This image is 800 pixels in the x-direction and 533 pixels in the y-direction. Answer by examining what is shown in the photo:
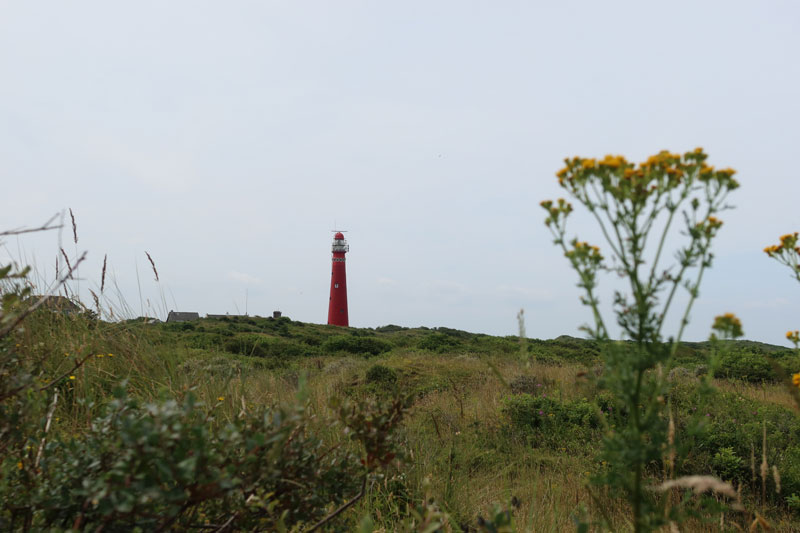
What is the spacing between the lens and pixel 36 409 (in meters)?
1.87

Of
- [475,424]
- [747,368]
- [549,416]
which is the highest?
[747,368]

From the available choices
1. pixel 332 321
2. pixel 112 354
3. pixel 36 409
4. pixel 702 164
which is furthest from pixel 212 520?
pixel 332 321

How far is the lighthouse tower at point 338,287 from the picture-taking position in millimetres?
39022

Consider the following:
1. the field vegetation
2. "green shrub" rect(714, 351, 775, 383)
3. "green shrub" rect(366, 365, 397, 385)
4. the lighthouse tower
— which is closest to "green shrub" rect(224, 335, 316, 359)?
"green shrub" rect(366, 365, 397, 385)

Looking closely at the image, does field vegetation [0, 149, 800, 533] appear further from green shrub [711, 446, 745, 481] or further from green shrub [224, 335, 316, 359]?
green shrub [224, 335, 316, 359]

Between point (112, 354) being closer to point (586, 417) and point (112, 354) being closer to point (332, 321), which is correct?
point (586, 417)

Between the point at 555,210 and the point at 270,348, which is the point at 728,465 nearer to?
the point at 555,210

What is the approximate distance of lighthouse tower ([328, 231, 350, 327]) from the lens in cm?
3902

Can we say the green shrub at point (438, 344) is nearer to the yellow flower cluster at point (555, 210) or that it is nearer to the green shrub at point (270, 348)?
the green shrub at point (270, 348)

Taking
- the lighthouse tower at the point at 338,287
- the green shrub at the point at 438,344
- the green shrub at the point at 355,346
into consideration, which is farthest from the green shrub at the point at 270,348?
the lighthouse tower at the point at 338,287

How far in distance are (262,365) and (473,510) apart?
10277mm

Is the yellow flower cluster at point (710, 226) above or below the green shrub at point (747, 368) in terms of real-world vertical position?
above

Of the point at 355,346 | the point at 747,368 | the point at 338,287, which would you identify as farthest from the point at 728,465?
the point at 338,287

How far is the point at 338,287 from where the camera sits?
39688 mm
